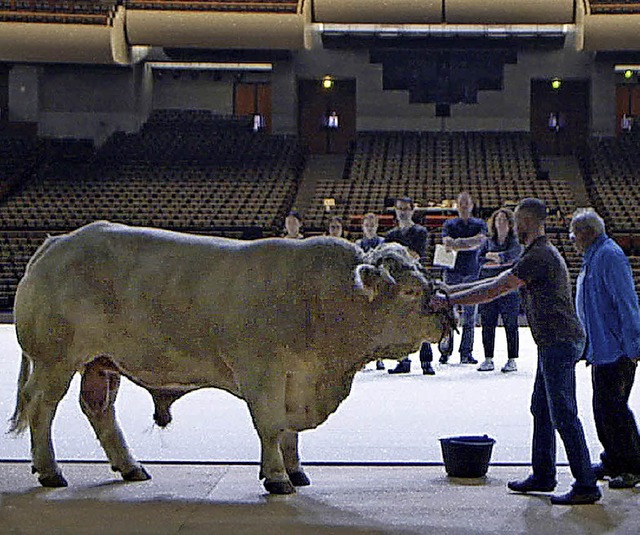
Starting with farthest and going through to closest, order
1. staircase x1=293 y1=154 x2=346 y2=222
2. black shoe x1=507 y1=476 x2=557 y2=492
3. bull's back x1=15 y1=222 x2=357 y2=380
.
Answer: staircase x1=293 y1=154 x2=346 y2=222 < black shoe x1=507 y1=476 x2=557 y2=492 < bull's back x1=15 y1=222 x2=357 y2=380

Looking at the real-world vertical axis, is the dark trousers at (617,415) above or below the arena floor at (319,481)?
above

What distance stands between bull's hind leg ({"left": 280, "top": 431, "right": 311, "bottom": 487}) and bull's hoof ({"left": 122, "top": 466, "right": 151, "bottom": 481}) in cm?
73

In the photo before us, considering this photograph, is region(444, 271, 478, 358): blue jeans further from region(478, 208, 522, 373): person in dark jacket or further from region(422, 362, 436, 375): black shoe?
region(422, 362, 436, 375): black shoe

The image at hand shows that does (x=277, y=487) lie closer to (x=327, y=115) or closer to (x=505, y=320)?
(x=505, y=320)

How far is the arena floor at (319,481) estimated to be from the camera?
189 inches

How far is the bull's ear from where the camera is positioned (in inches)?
203

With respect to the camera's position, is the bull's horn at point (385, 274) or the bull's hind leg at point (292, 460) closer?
the bull's horn at point (385, 274)

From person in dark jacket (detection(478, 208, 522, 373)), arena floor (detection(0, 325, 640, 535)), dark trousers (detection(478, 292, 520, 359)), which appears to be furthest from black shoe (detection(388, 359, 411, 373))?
arena floor (detection(0, 325, 640, 535))

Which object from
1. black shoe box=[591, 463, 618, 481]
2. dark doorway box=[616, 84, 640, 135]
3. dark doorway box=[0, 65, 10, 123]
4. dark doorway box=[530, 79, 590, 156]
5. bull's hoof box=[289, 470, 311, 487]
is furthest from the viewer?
dark doorway box=[616, 84, 640, 135]

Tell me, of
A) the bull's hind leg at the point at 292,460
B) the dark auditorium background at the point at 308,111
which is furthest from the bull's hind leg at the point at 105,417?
the dark auditorium background at the point at 308,111

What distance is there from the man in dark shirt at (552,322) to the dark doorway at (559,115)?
29.2m

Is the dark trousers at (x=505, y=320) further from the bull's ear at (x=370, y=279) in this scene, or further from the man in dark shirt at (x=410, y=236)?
the bull's ear at (x=370, y=279)

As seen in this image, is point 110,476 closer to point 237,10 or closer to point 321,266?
point 321,266

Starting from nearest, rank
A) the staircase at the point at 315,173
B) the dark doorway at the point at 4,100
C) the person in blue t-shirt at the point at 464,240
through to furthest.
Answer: the person in blue t-shirt at the point at 464,240 → the staircase at the point at 315,173 → the dark doorway at the point at 4,100
